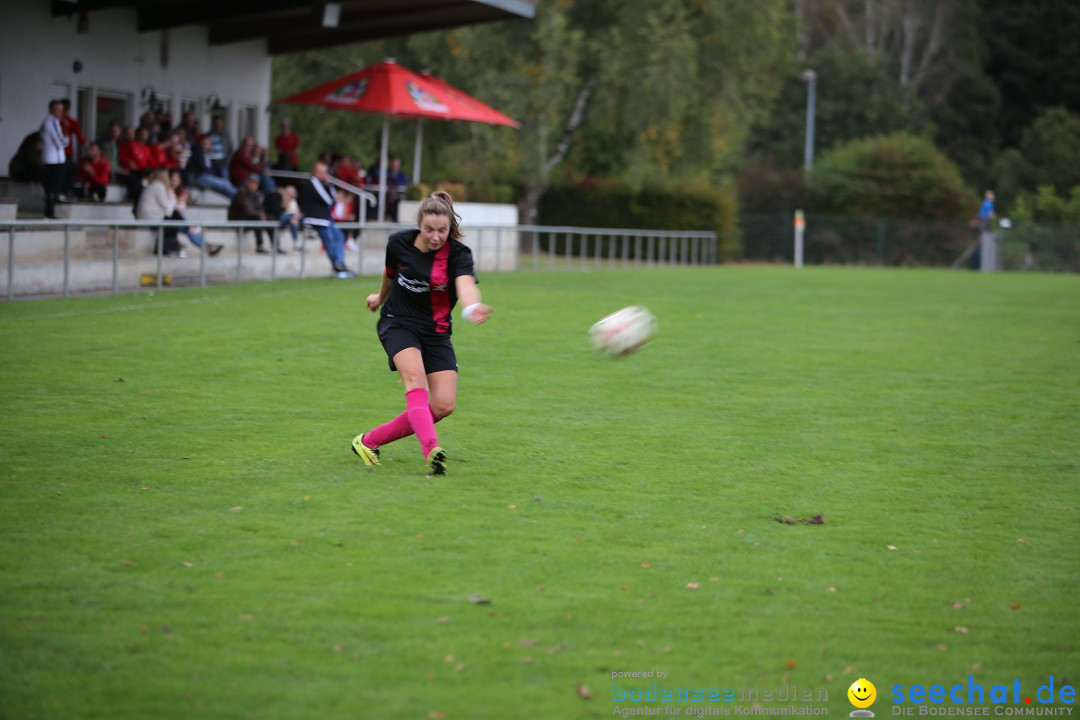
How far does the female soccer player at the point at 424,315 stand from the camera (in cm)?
766

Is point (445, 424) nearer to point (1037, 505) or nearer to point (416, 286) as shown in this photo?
point (416, 286)

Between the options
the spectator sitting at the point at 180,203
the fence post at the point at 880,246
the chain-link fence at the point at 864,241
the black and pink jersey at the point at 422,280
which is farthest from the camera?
the fence post at the point at 880,246

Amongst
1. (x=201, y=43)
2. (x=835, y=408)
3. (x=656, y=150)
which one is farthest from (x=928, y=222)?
(x=835, y=408)

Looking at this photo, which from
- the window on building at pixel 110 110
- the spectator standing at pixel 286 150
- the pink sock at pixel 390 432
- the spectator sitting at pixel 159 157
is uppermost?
the window on building at pixel 110 110

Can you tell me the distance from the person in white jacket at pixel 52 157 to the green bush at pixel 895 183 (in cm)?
3631

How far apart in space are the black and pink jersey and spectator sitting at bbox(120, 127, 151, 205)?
15097 mm

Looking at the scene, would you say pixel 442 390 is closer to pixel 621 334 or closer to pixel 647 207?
pixel 621 334

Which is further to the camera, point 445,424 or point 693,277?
point 693,277

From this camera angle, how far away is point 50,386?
1056 centimetres

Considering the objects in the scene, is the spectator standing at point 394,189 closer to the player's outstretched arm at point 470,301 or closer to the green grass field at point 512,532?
the green grass field at point 512,532

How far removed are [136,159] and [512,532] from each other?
1727 cm

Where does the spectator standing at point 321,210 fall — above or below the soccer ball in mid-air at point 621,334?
above

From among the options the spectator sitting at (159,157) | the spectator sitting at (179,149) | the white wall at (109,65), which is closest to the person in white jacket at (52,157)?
the spectator sitting at (159,157)

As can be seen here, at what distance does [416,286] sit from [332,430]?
1895 mm
